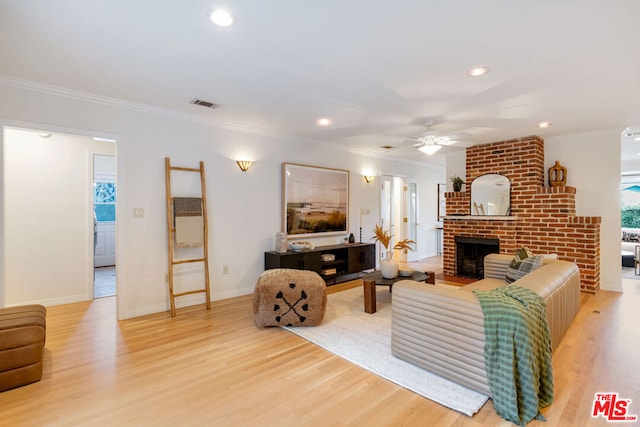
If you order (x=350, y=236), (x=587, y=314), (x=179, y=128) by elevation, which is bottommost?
(x=587, y=314)

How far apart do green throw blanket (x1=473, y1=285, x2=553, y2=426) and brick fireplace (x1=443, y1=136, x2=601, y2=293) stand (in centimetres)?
360

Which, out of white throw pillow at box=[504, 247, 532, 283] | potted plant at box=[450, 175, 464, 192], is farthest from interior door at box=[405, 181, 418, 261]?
white throw pillow at box=[504, 247, 532, 283]

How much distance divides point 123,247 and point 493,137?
5570mm

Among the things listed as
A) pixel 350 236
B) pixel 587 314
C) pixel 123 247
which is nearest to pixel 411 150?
pixel 350 236

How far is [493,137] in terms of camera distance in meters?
5.06

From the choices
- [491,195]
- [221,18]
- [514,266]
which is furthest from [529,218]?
[221,18]

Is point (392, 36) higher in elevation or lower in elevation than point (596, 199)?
higher

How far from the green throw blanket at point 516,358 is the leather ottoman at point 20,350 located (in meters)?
3.16

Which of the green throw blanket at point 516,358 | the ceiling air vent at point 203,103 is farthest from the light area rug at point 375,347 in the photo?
the ceiling air vent at point 203,103

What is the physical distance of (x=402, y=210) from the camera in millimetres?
7598

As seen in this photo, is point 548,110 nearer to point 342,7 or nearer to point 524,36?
point 524,36

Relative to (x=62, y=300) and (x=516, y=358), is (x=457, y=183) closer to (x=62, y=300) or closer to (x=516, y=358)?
(x=516, y=358)

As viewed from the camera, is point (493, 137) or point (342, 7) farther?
point (493, 137)

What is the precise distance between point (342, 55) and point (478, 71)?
1220 millimetres
